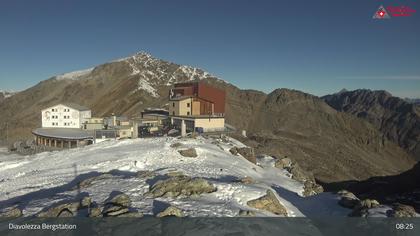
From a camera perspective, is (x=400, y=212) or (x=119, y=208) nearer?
(x=119, y=208)

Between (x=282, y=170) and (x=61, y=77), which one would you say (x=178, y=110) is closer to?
(x=282, y=170)

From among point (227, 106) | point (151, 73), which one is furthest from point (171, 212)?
point (151, 73)

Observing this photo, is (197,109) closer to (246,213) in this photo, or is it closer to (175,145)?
(175,145)

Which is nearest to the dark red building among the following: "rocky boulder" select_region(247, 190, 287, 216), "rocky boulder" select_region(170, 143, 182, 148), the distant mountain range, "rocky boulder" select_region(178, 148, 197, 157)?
"rocky boulder" select_region(170, 143, 182, 148)

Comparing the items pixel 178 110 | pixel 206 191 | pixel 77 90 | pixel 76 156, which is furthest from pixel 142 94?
pixel 206 191

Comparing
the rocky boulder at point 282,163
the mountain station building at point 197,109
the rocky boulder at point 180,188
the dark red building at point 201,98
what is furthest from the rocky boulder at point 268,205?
the dark red building at point 201,98

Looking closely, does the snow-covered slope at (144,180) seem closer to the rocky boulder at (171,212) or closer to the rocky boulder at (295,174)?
the rocky boulder at (171,212)

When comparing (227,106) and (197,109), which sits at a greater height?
(227,106)
